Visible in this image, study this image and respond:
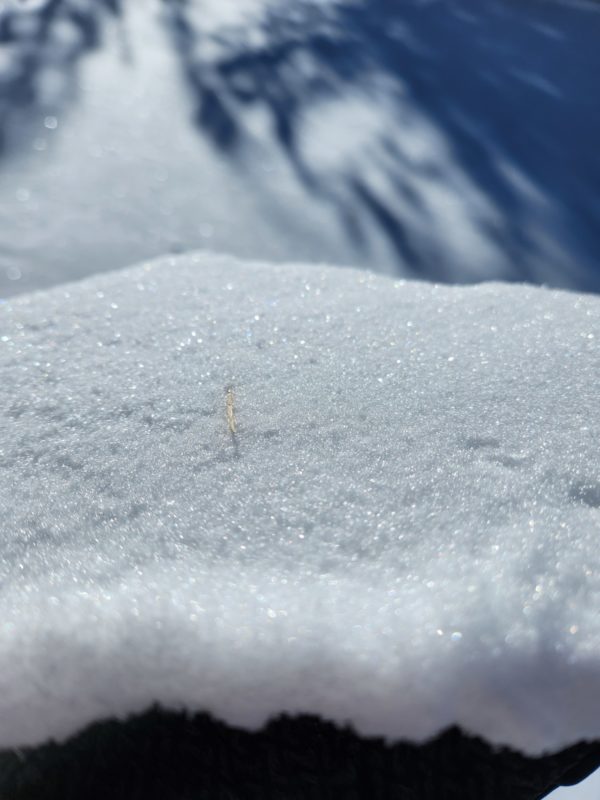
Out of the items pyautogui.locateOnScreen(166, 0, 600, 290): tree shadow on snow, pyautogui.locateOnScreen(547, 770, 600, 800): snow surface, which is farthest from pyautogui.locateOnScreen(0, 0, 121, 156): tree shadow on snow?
pyautogui.locateOnScreen(547, 770, 600, 800): snow surface

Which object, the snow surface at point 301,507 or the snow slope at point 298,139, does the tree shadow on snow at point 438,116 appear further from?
the snow surface at point 301,507

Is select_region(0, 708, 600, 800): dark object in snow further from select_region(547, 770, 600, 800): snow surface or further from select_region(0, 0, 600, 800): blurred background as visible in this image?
select_region(0, 0, 600, 800): blurred background

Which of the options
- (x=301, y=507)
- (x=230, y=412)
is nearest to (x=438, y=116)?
(x=230, y=412)

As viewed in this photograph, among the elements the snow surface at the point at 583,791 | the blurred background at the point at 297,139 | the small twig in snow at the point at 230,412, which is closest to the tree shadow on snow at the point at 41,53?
the blurred background at the point at 297,139

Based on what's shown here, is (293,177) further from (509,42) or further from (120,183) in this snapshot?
(509,42)

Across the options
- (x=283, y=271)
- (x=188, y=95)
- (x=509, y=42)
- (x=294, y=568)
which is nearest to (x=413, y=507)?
(x=294, y=568)

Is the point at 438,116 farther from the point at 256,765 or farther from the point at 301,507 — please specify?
the point at 256,765

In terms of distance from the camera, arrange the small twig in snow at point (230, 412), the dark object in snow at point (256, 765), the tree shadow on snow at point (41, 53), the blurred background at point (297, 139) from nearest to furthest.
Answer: the dark object in snow at point (256, 765)
the small twig in snow at point (230, 412)
the blurred background at point (297, 139)
the tree shadow on snow at point (41, 53)
